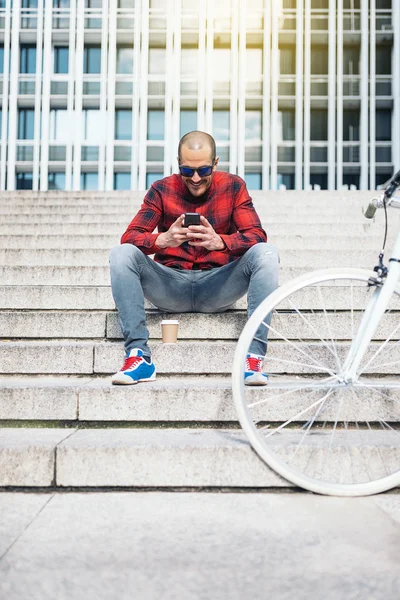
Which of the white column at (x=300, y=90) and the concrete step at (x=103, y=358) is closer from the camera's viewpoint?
the concrete step at (x=103, y=358)

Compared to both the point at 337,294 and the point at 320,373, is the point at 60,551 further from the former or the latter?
the point at 337,294

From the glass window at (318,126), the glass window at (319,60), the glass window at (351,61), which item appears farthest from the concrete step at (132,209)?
the glass window at (351,61)

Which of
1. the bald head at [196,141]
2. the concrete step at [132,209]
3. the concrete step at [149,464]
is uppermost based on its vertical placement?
the concrete step at [132,209]

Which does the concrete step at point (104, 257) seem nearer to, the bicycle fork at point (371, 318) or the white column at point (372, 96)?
the bicycle fork at point (371, 318)

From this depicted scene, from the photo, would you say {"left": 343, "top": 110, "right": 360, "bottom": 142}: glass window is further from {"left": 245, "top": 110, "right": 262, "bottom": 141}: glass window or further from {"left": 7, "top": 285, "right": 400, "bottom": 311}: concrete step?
{"left": 7, "top": 285, "right": 400, "bottom": 311}: concrete step

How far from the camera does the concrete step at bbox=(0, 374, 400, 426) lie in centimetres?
254

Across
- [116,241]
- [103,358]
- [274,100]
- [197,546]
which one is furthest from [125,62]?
[197,546]

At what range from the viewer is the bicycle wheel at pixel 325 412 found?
6.70ft

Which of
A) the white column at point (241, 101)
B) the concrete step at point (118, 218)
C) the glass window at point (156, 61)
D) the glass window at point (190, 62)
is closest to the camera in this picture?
the concrete step at point (118, 218)

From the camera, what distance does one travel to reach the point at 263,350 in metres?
2.63

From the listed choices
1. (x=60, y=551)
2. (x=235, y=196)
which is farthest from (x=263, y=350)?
(x=60, y=551)

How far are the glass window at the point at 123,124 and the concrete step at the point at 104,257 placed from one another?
20.8 m

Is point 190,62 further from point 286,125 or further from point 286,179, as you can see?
point 286,179

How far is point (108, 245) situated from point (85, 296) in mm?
1475
